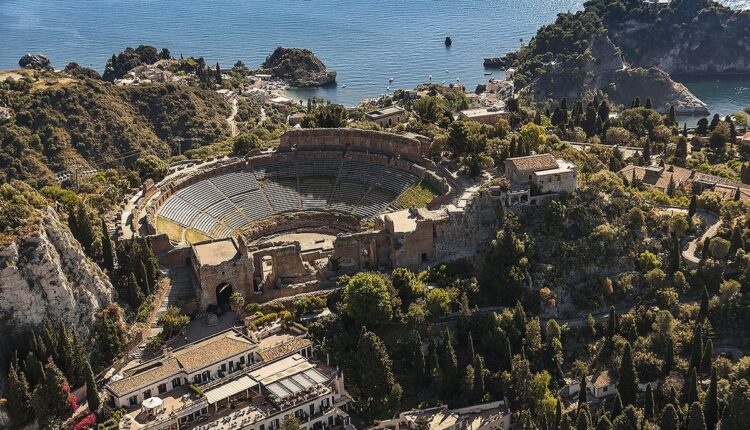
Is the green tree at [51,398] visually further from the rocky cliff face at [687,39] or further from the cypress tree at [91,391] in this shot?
the rocky cliff face at [687,39]

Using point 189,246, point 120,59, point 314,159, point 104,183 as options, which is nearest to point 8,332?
point 189,246

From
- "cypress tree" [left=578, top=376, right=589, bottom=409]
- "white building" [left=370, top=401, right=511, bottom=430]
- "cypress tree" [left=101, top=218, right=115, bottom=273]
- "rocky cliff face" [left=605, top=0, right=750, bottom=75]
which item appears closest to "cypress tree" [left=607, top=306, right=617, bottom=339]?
"cypress tree" [left=578, top=376, right=589, bottom=409]

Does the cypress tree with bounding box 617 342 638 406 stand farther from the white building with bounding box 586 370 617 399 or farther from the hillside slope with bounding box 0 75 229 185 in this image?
the hillside slope with bounding box 0 75 229 185

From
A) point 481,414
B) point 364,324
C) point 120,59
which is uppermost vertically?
point 120,59

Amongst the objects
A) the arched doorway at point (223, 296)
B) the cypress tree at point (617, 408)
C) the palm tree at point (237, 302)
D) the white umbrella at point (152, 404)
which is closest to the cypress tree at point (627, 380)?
the cypress tree at point (617, 408)

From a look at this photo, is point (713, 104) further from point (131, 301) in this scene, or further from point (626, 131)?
point (131, 301)

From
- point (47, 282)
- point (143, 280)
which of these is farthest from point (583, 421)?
point (47, 282)
